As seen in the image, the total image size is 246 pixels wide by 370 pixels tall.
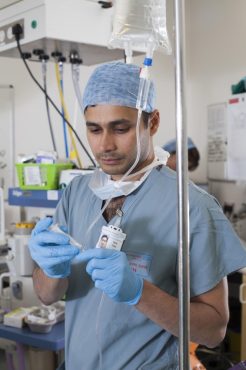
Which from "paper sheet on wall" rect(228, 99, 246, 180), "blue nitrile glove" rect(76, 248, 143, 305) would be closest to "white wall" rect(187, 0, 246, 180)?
"paper sheet on wall" rect(228, 99, 246, 180)

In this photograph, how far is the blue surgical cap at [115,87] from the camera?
A: 3.63ft

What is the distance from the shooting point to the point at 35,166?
6.43ft

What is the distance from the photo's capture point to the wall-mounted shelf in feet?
6.39

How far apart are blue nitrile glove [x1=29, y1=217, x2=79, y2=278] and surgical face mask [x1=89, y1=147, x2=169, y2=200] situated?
8.6 inches

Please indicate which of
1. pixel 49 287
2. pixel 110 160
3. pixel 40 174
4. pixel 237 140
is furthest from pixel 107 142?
pixel 237 140

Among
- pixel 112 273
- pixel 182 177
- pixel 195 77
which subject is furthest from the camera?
pixel 195 77

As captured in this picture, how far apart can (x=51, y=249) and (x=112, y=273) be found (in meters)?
0.15

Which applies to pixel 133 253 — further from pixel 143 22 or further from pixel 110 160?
pixel 143 22

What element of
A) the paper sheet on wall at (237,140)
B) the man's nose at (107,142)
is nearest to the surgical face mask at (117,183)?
the man's nose at (107,142)

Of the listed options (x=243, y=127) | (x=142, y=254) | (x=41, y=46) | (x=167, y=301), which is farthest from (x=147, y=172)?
(x=243, y=127)

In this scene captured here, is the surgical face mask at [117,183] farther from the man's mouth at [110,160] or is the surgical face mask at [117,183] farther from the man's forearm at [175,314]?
the man's forearm at [175,314]

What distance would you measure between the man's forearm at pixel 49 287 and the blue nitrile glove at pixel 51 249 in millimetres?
108

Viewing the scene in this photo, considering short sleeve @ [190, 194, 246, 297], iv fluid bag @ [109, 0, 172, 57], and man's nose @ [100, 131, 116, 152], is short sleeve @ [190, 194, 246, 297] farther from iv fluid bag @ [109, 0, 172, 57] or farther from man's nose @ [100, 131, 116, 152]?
iv fluid bag @ [109, 0, 172, 57]

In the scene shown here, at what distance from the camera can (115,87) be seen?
1110 mm
